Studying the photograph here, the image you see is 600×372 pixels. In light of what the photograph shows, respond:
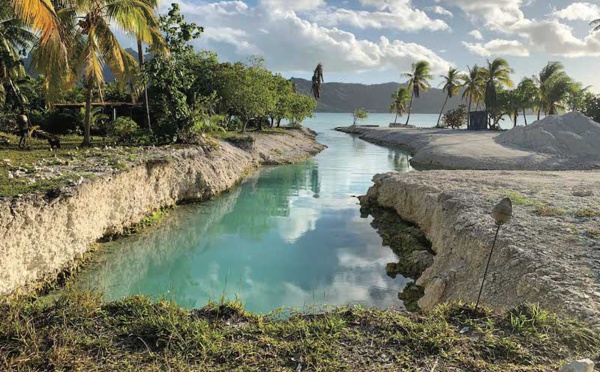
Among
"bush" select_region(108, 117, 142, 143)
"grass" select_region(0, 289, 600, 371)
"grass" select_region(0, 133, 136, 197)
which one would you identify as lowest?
"grass" select_region(0, 289, 600, 371)

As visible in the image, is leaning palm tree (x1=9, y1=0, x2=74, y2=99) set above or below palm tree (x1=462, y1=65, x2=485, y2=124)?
below

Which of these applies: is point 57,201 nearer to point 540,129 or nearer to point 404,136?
point 540,129

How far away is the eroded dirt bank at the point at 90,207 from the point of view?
30.8ft

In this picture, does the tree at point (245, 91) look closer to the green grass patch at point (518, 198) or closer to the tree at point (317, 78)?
the green grass patch at point (518, 198)

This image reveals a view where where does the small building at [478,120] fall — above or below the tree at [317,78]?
below

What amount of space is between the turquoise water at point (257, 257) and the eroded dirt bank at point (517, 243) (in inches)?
78.6

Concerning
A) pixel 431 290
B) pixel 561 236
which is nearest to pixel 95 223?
pixel 431 290

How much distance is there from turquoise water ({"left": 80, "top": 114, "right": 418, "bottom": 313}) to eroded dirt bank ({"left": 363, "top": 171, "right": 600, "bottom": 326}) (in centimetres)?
200

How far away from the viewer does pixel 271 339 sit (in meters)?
5.51

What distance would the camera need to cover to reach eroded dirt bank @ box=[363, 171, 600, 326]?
24.9 ft

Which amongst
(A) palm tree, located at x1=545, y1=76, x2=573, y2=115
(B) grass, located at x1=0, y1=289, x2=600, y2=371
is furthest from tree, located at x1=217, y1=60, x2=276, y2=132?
(A) palm tree, located at x1=545, y1=76, x2=573, y2=115

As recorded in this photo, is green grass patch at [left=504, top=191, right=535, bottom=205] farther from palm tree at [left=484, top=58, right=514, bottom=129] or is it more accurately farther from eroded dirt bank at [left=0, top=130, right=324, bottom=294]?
palm tree at [left=484, top=58, right=514, bottom=129]

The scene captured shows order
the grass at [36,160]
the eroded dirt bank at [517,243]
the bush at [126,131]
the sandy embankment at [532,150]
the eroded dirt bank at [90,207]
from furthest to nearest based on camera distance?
the sandy embankment at [532,150] → the bush at [126,131] → the grass at [36,160] → the eroded dirt bank at [90,207] → the eroded dirt bank at [517,243]

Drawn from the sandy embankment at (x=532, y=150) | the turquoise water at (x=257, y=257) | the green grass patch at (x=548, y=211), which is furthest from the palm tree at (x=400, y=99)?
the green grass patch at (x=548, y=211)
